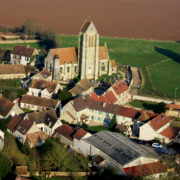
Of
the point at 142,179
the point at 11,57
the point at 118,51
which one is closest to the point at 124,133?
the point at 142,179

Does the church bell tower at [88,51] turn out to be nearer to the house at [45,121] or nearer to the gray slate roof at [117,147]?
the house at [45,121]

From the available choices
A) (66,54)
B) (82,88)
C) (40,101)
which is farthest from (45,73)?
(40,101)

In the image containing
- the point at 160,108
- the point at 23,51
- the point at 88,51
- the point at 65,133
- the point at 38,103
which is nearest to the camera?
the point at 65,133

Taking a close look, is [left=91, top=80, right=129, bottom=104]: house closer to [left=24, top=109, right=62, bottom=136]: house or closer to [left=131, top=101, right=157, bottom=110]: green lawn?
[left=131, top=101, right=157, bottom=110]: green lawn

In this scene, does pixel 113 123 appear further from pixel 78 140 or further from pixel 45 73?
pixel 45 73

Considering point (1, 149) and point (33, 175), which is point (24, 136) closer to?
point (1, 149)

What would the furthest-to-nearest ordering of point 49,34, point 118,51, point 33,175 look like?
point 118,51 → point 49,34 → point 33,175
